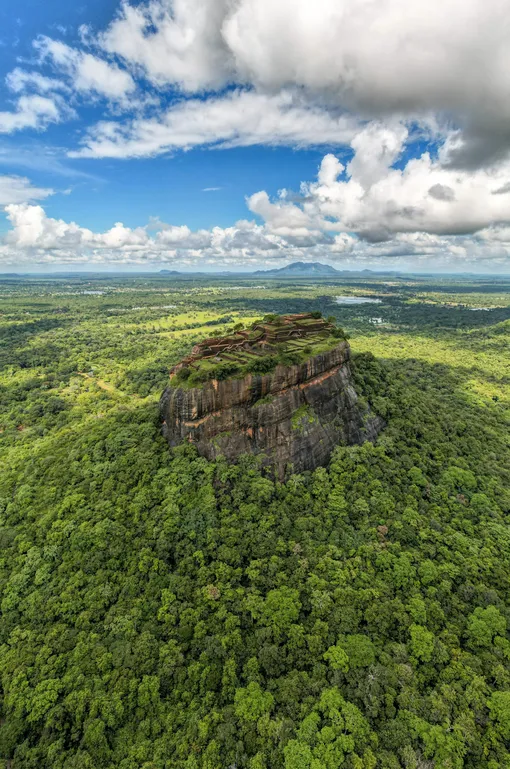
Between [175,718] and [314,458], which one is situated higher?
[314,458]

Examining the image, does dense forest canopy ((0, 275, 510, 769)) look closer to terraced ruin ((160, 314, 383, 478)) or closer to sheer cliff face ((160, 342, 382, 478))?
sheer cliff face ((160, 342, 382, 478))

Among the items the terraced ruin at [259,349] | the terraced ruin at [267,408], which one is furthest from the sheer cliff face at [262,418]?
the terraced ruin at [259,349]

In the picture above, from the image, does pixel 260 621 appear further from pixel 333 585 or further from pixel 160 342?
pixel 160 342

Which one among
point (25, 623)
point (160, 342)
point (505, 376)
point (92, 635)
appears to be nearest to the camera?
point (92, 635)

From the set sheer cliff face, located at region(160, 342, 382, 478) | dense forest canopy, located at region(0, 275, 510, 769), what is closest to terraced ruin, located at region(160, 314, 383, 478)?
sheer cliff face, located at region(160, 342, 382, 478)

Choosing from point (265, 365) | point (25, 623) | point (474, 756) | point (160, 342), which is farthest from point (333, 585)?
point (160, 342)

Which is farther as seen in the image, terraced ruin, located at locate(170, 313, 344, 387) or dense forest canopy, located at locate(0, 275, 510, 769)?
terraced ruin, located at locate(170, 313, 344, 387)
